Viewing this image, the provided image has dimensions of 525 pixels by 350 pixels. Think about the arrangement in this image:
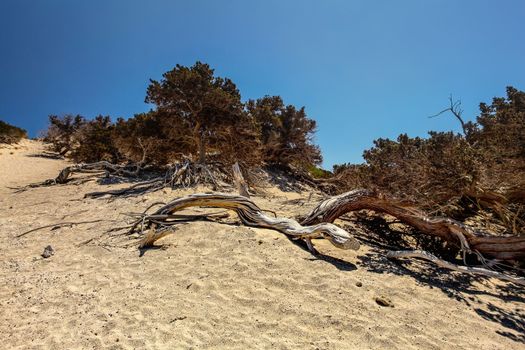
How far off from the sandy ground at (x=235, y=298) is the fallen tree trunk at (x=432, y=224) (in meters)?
0.89

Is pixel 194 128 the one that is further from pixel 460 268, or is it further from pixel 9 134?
pixel 9 134

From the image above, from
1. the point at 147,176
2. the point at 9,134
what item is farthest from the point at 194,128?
the point at 9,134

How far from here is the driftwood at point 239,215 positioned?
19.9 ft

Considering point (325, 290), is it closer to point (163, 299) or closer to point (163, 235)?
point (163, 299)

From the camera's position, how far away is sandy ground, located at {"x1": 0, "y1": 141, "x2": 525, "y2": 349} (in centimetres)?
349

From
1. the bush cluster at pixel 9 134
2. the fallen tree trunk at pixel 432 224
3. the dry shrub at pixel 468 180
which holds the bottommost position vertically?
the fallen tree trunk at pixel 432 224

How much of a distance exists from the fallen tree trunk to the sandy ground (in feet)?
2.90

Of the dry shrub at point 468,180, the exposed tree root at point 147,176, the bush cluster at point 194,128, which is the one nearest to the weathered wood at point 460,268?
the dry shrub at point 468,180

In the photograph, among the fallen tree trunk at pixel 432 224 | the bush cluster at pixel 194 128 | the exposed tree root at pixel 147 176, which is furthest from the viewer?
the bush cluster at pixel 194 128

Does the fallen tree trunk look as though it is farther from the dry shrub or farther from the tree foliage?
the tree foliage

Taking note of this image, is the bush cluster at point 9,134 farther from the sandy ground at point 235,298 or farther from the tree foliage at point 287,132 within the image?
the sandy ground at point 235,298

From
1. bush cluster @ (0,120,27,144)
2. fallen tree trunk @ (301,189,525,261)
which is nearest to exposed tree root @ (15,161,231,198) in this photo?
fallen tree trunk @ (301,189,525,261)

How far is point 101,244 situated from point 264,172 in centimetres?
1490

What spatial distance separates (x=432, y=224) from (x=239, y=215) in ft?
14.8
